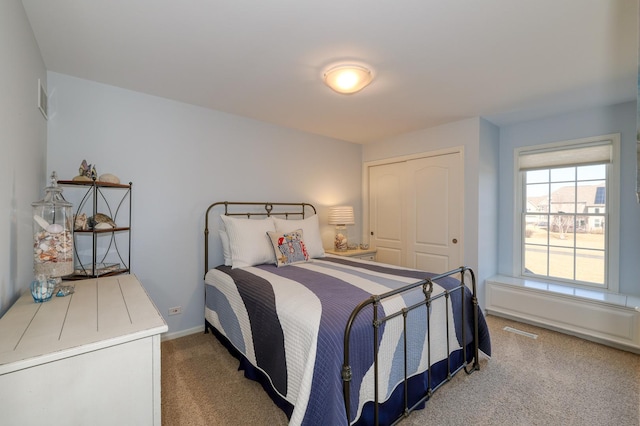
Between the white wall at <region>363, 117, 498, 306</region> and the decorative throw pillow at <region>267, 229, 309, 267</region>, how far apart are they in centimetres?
198

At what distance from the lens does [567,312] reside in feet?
9.73

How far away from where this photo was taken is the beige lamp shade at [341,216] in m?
4.05

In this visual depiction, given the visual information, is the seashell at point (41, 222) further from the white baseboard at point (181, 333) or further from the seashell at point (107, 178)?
the white baseboard at point (181, 333)

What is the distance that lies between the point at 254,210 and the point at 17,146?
6.98 feet

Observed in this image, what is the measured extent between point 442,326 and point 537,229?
242 centimetres

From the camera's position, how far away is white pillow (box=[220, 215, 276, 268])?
278 centimetres

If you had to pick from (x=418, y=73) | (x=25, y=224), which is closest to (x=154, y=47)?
(x=25, y=224)

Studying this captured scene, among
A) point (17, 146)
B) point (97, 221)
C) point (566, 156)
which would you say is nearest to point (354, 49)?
point (17, 146)

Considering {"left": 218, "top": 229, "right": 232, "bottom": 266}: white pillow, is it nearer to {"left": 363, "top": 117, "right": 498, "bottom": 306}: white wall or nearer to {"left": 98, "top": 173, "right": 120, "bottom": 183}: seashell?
{"left": 98, "top": 173, "right": 120, "bottom": 183}: seashell

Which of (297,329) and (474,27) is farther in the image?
(474,27)

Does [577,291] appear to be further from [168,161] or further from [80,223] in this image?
[80,223]

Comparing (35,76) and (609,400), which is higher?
(35,76)

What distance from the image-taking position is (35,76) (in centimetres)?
191

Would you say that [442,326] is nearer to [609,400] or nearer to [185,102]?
[609,400]
